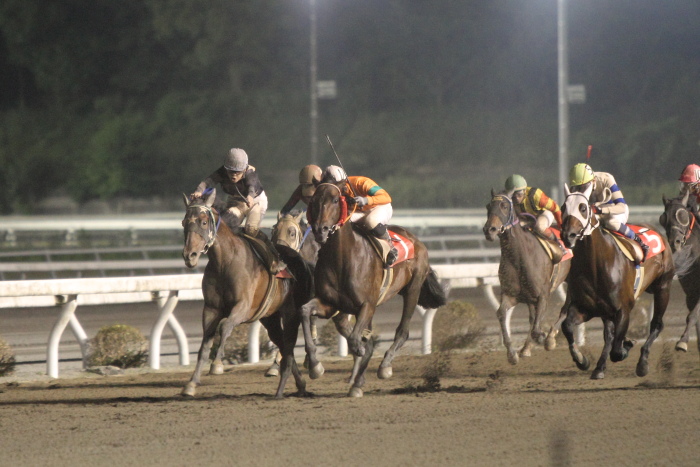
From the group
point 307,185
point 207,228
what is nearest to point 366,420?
point 207,228

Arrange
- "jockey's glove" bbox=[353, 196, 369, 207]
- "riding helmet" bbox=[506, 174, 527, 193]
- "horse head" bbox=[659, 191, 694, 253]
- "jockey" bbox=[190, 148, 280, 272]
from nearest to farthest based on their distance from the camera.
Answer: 1. "jockey's glove" bbox=[353, 196, 369, 207]
2. "jockey" bbox=[190, 148, 280, 272]
3. "horse head" bbox=[659, 191, 694, 253]
4. "riding helmet" bbox=[506, 174, 527, 193]

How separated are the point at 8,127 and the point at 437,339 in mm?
33114

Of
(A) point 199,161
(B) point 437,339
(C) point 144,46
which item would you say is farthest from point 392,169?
(B) point 437,339

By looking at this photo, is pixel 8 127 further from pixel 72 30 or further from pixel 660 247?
pixel 660 247

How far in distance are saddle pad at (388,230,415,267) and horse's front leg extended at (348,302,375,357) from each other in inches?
23.3

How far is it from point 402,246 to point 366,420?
7.04 ft

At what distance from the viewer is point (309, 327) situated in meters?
7.31

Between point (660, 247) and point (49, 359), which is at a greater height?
point (660, 247)

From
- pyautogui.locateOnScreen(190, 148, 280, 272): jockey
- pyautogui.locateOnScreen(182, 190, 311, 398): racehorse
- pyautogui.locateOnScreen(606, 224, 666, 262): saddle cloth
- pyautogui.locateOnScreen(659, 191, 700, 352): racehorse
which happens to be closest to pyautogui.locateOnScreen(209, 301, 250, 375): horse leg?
pyautogui.locateOnScreen(182, 190, 311, 398): racehorse

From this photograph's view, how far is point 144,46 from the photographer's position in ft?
140

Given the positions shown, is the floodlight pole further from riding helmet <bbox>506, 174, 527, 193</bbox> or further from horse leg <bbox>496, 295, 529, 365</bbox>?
horse leg <bbox>496, 295, 529, 365</bbox>

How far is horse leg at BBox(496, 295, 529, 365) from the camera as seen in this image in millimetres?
9055

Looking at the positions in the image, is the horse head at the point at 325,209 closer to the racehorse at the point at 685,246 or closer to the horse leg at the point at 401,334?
the horse leg at the point at 401,334

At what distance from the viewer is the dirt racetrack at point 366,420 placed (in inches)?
210
